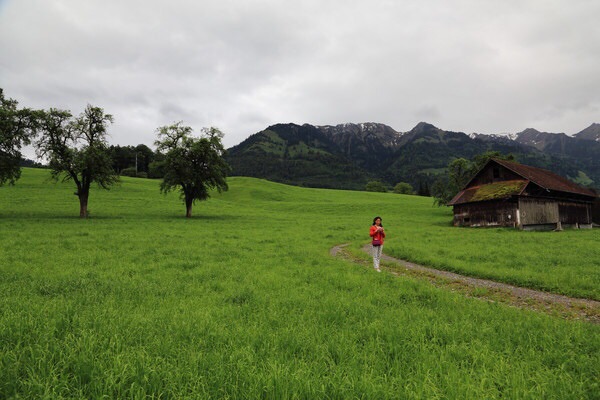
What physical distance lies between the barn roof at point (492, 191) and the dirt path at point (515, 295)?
34019 mm

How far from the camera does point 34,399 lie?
3.41 m

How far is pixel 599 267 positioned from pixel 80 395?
61.7 feet

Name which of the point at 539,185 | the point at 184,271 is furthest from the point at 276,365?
the point at 539,185

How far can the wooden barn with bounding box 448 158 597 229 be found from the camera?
41.2 meters

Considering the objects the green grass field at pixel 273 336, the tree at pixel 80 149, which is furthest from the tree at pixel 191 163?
the green grass field at pixel 273 336

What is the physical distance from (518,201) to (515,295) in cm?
3714

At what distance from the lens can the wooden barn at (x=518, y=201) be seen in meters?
41.2

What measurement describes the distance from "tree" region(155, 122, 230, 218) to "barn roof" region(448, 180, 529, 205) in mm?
37402

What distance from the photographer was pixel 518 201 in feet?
134

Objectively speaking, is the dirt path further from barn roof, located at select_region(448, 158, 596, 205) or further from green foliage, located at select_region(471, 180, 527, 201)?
barn roof, located at select_region(448, 158, 596, 205)

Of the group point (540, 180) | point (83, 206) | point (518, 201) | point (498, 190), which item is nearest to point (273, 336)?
point (83, 206)

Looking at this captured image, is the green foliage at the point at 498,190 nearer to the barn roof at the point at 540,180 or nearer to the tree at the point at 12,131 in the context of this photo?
the barn roof at the point at 540,180

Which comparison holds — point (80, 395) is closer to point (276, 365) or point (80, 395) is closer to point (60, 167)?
point (276, 365)

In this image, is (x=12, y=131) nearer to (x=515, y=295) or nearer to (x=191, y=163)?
(x=191, y=163)
